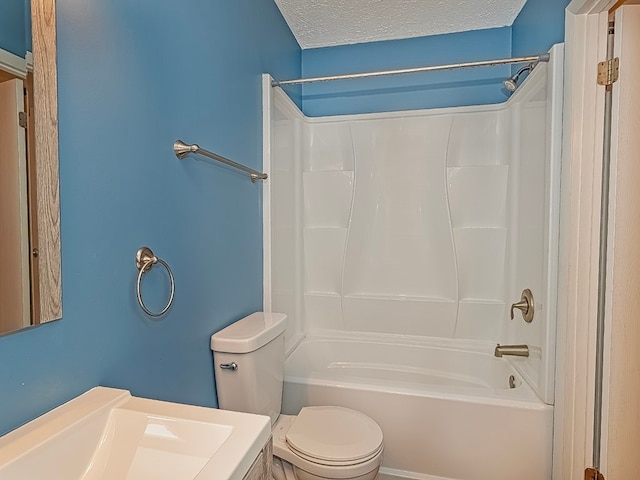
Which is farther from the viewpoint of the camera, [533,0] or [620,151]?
[533,0]

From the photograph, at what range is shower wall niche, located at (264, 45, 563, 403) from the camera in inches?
95.7

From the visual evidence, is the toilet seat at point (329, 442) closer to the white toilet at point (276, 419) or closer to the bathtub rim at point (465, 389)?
the white toilet at point (276, 419)

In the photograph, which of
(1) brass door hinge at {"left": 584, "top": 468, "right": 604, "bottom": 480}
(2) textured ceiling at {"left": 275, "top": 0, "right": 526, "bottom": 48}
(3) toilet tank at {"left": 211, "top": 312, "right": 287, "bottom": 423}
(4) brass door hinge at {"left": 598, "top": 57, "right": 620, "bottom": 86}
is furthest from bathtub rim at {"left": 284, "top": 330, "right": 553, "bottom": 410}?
(2) textured ceiling at {"left": 275, "top": 0, "right": 526, "bottom": 48}

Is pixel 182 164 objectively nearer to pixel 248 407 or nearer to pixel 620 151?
pixel 248 407

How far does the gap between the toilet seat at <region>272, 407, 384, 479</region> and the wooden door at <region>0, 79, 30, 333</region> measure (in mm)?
1110

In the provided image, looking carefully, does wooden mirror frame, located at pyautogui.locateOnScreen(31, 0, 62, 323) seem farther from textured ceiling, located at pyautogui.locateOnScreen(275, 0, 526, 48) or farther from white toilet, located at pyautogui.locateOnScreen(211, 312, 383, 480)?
textured ceiling, located at pyautogui.locateOnScreen(275, 0, 526, 48)

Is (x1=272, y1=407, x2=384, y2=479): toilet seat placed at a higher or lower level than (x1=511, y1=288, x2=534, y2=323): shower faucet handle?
lower

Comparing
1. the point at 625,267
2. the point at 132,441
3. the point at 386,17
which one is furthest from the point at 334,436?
the point at 386,17

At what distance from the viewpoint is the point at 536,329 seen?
1.90m

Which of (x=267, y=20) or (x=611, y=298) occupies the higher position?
(x=267, y=20)

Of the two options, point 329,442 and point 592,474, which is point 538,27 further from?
point 329,442

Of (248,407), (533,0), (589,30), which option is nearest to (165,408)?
(248,407)

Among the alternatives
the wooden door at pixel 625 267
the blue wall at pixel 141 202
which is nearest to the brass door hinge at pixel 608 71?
the wooden door at pixel 625 267

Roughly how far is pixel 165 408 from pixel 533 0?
8.18ft
